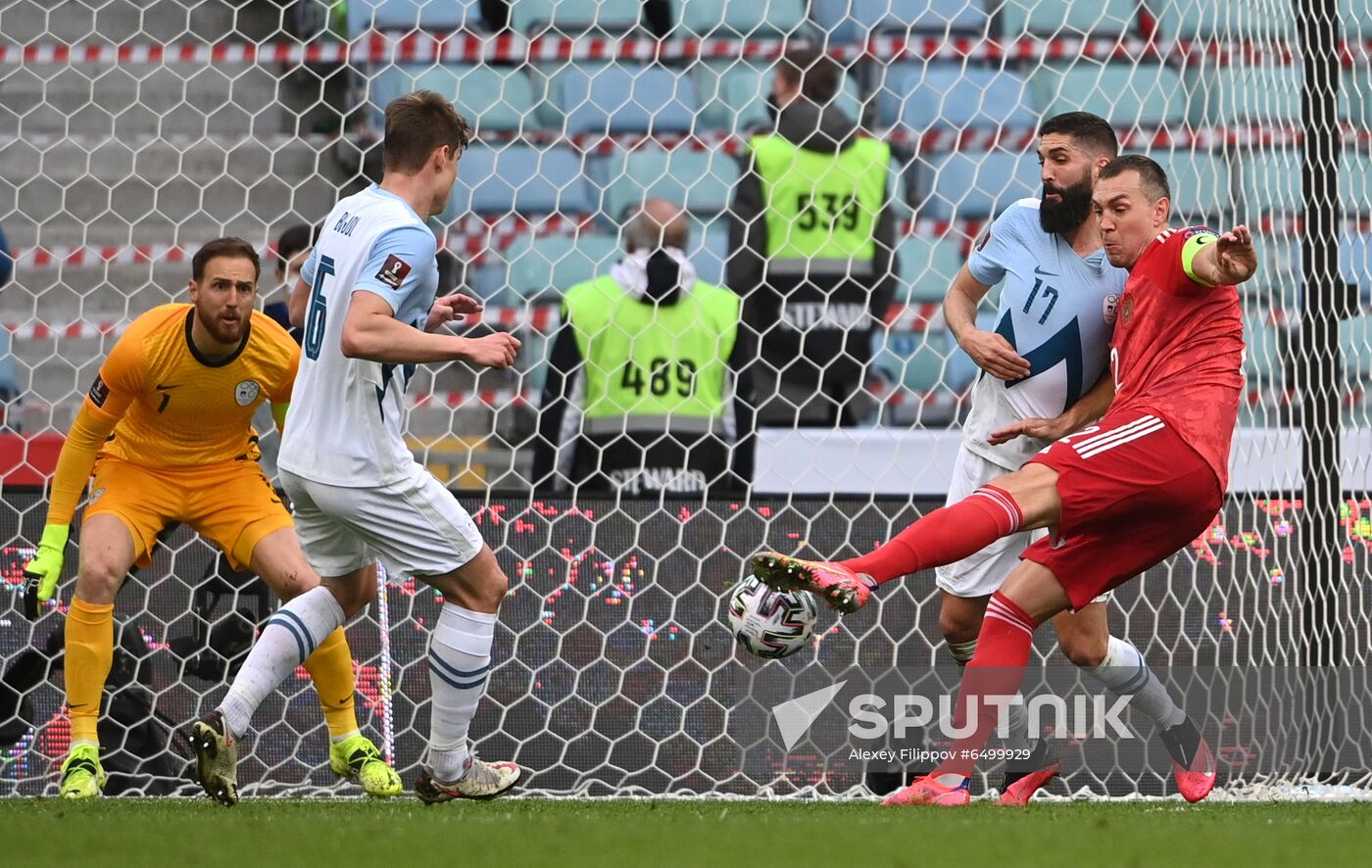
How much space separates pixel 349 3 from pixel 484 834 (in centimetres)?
456

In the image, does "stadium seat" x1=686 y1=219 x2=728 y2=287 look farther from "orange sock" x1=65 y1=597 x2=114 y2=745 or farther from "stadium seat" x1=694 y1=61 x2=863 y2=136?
"orange sock" x1=65 y1=597 x2=114 y2=745

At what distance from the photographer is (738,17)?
780cm

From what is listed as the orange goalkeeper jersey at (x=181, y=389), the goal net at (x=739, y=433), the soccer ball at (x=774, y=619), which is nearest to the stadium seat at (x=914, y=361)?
the goal net at (x=739, y=433)

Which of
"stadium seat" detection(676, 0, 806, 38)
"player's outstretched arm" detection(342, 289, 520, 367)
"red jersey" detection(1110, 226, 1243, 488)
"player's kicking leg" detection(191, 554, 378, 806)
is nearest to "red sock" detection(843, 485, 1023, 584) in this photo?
"red jersey" detection(1110, 226, 1243, 488)

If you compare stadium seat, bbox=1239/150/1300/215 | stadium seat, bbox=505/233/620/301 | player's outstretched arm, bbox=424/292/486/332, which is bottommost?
player's outstretched arm, bbox=424/292/486/332

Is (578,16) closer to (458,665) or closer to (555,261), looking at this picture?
(555,261)

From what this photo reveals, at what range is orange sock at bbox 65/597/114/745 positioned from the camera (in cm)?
496

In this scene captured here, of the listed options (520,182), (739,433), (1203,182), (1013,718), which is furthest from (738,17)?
(1013,718)

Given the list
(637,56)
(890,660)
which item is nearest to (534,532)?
(890,660)

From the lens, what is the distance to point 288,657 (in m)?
4.17

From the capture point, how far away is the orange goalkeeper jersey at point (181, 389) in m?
5.00

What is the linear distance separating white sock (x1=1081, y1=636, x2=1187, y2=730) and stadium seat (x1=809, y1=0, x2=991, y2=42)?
3235 mm

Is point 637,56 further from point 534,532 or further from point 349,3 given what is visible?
point 534,532

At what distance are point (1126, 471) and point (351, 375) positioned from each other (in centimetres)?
178
